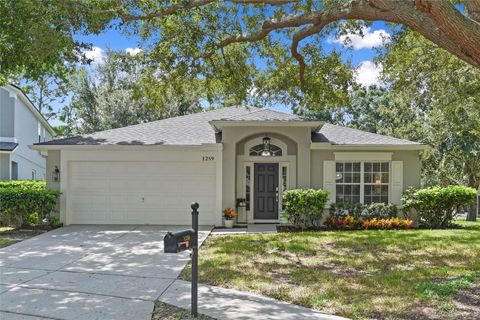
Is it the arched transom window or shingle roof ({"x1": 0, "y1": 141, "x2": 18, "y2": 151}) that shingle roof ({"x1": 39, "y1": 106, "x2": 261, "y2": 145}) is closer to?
the arched transom window

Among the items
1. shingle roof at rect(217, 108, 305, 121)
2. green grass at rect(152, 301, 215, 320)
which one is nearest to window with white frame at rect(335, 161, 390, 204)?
shingle roof at rect(217, 108, 305, 121)

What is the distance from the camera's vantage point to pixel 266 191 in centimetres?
1447

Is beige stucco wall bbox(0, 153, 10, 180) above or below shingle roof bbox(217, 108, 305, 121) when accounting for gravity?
below

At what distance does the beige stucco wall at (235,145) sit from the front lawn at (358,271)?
2.63 m

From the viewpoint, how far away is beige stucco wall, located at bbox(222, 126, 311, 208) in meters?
13.9

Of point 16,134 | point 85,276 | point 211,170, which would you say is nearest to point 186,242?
point 85,276

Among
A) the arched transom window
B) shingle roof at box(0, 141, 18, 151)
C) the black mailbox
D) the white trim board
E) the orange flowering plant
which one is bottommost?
the orange flowering plant

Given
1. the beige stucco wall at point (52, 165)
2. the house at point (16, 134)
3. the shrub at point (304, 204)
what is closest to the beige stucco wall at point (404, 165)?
the shrub at point (304, 204)

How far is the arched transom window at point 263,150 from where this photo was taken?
566 inches

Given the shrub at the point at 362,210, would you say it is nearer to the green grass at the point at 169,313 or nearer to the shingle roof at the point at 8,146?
the green grass at the point at 169,313

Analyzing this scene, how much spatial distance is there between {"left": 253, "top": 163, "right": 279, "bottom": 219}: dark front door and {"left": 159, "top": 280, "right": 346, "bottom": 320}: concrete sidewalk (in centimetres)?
841

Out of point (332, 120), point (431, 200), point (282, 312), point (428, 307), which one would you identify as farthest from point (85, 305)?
point (332, 120)

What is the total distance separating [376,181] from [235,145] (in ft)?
16.0

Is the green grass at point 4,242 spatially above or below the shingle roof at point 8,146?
A: below
